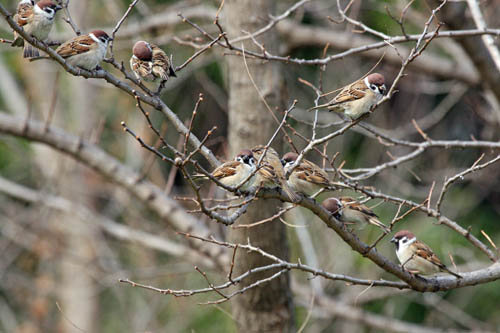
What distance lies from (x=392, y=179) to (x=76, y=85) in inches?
234

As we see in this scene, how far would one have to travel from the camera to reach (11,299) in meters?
13.1

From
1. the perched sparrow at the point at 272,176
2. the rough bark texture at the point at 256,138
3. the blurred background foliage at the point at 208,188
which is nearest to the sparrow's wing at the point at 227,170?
the perched sparrow at the point at 272,176

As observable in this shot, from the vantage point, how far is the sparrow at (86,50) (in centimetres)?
386

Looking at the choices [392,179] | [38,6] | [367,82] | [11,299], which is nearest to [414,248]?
[367,82]

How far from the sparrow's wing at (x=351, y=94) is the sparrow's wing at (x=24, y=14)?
2124mm

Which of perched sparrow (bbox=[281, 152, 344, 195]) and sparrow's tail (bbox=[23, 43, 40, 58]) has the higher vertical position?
sparrow's tail (bbox=[23, 43, 40, 58])

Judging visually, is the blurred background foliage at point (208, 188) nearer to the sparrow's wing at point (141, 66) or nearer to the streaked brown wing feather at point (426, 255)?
the streaked brown wing feather at point (426, 255)

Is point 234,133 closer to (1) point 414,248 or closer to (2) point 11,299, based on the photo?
(1) point 414,248

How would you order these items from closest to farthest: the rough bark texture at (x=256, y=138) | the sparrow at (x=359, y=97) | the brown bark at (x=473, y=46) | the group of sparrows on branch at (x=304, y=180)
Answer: the group of sparrows on branch at (x=304, y=180) < the sparrow at (x=359, y=97) < the rough bark texture at (x=256, y=138) < the brown bark at (x=473, y=46)

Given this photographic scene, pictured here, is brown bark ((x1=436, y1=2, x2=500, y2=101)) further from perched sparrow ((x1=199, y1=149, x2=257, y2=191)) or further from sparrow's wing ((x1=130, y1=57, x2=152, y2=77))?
sparrow's wing ((x1=130, y1=57, x2=152, y2=77))

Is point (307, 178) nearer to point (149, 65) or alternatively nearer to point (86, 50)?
point (149, 65)

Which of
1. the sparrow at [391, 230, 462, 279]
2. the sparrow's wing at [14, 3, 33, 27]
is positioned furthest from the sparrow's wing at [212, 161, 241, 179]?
the sparrow's wing at [14, 3, 33, 27]

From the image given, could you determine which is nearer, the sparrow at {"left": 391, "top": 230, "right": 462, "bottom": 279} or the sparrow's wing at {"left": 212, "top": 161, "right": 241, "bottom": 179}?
the sparrow's wing at {"left": 212, "top": 161, "right": 241, "bottom": 179}

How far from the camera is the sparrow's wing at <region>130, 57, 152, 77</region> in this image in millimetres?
3727
